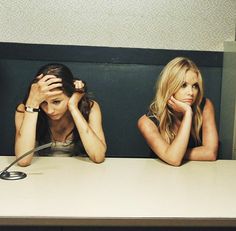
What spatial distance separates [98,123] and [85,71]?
45 centimetres

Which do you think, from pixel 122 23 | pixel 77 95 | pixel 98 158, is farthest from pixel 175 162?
pixel 122 23

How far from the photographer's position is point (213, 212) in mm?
1251

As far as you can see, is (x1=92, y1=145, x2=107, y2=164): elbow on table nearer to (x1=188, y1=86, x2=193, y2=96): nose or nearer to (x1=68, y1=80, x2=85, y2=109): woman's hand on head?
(x1=68, y1=80, x2=85, y2=109): woman's hand on head

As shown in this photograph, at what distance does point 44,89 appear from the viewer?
1854 millimetres

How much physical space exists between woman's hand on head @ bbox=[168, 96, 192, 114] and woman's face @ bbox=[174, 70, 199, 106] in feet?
0.08

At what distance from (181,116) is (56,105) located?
71 cm

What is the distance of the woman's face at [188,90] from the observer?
1.99 m

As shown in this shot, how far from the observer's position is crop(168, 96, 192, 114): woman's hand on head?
1932 millimetres

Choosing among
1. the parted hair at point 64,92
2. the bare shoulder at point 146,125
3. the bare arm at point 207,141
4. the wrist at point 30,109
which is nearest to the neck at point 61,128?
the parted hair at point 64,92

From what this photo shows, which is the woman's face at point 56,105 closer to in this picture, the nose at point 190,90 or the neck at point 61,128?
the neck at point 61,128

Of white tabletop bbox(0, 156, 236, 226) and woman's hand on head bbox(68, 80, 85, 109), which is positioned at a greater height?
woman's hand on head bbox(68, 80, 85, 109)

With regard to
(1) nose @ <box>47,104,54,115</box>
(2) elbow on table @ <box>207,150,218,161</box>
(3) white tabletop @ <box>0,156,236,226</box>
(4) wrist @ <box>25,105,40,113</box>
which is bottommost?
(3) white tabletop @ <box>0,156,236,226</box>

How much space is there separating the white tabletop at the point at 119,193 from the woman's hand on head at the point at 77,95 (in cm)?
29

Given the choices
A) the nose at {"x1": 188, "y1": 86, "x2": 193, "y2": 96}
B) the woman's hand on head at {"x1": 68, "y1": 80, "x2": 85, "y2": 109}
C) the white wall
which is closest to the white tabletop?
the woman's hand on head at {"x1": 68, "y1": 80, "x2": 85, "y2": 109}
